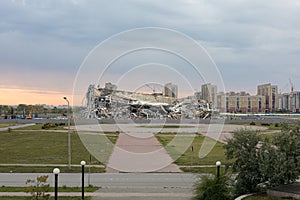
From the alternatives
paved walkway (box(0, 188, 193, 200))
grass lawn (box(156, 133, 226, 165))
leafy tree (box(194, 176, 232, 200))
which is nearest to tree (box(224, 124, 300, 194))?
leafy tree (box(194, 176, 232, 200))

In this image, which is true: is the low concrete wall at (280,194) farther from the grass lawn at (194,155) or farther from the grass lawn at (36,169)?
the grass lawn at (194,155)

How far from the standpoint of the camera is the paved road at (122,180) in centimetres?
2034

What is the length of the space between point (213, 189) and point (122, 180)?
8159mm

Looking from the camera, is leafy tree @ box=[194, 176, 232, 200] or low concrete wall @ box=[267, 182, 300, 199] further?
leafy tree @ box=[194, 176, 232, 200]

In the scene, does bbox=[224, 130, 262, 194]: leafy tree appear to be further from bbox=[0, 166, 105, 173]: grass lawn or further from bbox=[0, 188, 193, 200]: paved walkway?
bbox=[0, 166, 105, 173]: grass lawn

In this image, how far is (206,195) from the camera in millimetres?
15039

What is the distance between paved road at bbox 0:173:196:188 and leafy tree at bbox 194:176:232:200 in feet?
14.7

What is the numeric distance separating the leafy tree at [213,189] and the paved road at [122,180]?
4.49m

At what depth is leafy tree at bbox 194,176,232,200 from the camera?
15.0m

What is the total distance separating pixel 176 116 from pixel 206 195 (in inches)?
3044

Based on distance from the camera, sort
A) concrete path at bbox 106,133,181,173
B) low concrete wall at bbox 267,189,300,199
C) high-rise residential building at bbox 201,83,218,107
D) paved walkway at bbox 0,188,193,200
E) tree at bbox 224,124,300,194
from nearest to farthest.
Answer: low concrete wall at bbox 267,189,300,199 < tree at bbox 224,124,300,194 < paved walkway at bbox 0,188,193,200 < concrete path at bbox 106,133,181,173 < high-rise residential building at bbox 201,83,218,107

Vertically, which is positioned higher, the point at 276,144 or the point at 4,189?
the point at 276,144

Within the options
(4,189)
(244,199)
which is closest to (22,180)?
(4,189)

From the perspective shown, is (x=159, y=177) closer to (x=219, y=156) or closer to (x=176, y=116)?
(x=219, y=156)
